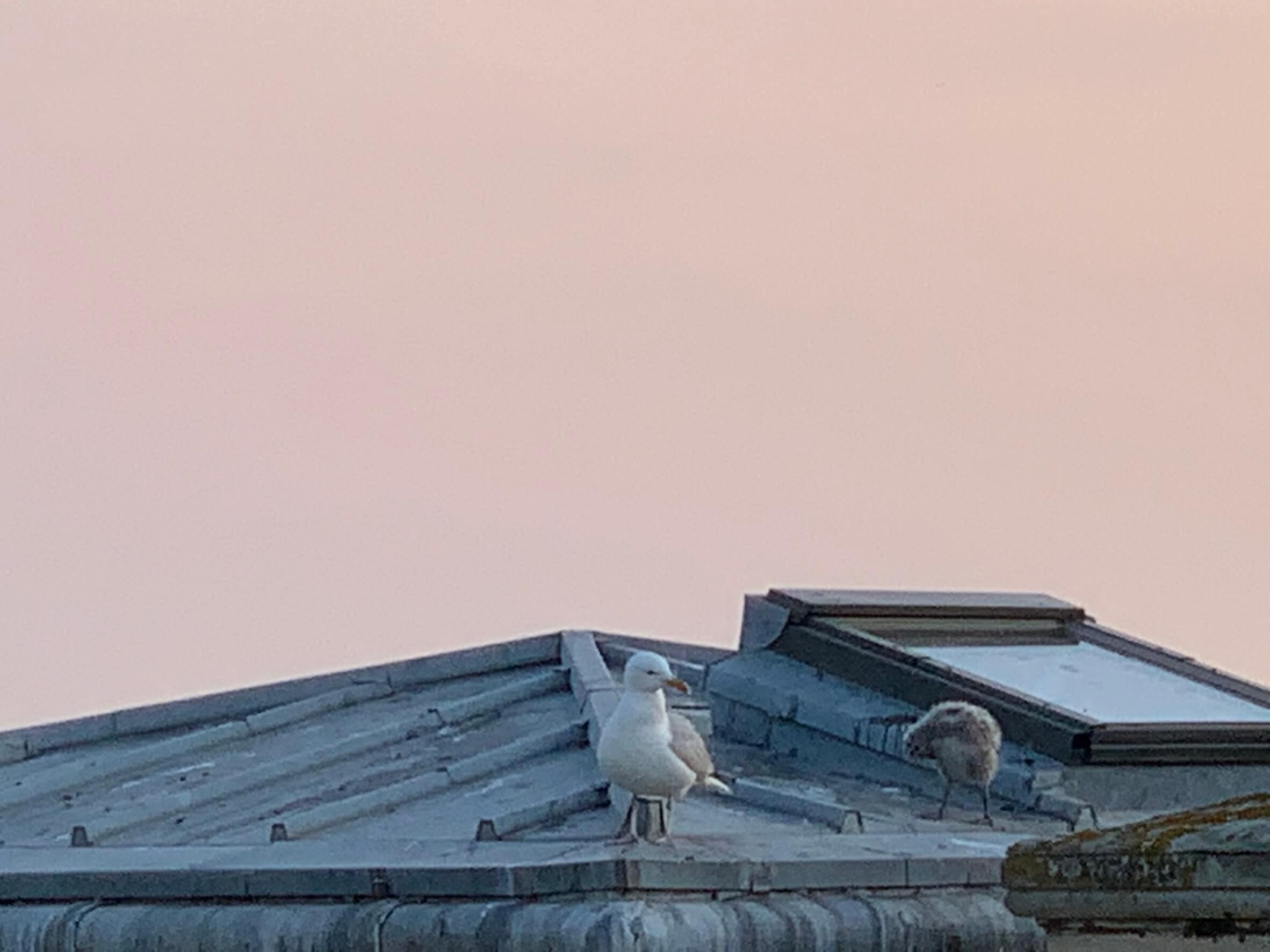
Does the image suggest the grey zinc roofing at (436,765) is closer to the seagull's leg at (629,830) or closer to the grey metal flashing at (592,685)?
the grey metal flashing at (592,685)

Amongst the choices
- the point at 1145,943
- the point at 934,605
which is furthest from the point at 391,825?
the point at 1145,943

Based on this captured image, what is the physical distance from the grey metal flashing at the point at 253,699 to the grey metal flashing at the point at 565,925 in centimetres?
728

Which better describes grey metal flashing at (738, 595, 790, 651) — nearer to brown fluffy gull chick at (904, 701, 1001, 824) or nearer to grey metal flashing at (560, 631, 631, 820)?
grey metal flashing at (560, 631, 631, 820)

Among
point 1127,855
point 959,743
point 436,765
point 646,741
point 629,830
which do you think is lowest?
point 1127,855

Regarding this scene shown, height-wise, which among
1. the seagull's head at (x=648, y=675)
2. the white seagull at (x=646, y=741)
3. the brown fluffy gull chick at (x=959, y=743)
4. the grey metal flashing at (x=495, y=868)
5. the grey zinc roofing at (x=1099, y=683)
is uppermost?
the grey zinc roofing at (x=1099, y=683)

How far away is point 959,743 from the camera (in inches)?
737

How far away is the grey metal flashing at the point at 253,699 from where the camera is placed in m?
24.6

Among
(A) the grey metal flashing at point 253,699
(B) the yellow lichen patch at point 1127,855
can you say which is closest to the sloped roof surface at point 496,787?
(A) the grey metal flashing at point 253,699

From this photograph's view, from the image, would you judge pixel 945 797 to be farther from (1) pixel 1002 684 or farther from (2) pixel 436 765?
(2) pixel 436 765

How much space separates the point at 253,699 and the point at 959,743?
845cm

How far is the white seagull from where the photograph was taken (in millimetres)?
15133

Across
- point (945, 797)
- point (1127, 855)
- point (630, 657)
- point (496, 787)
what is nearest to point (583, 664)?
point (630, 657)

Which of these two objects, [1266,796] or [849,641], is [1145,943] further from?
[849,641]

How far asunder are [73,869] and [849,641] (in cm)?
743
